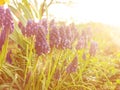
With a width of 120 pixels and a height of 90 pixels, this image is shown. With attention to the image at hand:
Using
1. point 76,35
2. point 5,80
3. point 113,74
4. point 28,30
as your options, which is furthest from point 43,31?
point 113,74

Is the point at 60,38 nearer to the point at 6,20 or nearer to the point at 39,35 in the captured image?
the point at 39,35

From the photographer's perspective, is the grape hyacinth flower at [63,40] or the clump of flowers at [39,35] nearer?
the clump of flowers at [39,35]

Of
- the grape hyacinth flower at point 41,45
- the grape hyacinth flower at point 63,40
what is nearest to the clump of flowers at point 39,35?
the grape hyacinth flower at point 41,45

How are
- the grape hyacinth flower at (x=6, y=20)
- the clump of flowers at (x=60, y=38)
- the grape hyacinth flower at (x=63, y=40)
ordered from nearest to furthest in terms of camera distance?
1. the grape hyacinth flower at (x=6, y=20)
2. the clump of flowers at (x=60, y=38)
3. the grape hyacinth flower at (x=63, y=40)

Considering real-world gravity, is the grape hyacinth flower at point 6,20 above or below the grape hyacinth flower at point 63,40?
above

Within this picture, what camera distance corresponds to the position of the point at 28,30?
100 inches

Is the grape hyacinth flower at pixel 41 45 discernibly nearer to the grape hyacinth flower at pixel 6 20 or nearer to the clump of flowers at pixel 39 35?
the clump of flowers at pixel 39 35

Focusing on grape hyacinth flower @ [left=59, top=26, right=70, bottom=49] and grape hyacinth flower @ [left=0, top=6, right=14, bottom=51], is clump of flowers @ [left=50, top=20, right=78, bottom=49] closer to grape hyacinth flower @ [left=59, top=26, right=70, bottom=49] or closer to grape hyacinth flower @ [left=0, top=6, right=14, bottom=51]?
grape hyacinth flower @ [left=59, top=26, right=70, bottom=49]

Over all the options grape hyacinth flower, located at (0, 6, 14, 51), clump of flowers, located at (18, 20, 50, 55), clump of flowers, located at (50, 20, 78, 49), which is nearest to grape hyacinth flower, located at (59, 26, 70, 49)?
clump of flowers, located at (50, 20, 78, 49)

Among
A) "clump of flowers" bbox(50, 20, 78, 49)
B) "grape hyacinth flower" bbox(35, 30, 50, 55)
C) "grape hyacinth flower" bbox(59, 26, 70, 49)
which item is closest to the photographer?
"grape hyacinth flower" bbox(35, 30, 50, 55)

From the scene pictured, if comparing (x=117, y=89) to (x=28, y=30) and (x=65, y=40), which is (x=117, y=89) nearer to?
(x=65, y=40)

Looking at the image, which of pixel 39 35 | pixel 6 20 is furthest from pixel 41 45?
pixel 6 20

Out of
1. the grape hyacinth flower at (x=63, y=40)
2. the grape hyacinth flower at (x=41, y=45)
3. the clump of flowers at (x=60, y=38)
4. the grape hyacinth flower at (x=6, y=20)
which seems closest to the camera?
the grape hyacinth flower at (x=6, y=20)

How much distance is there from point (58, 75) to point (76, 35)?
2.53 ft
